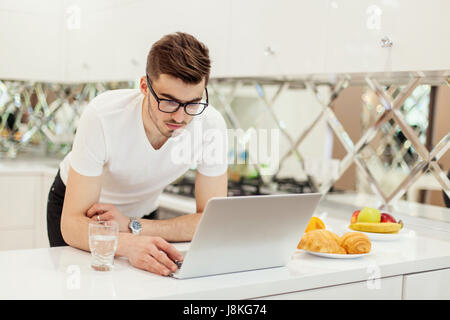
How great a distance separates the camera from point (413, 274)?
163cm

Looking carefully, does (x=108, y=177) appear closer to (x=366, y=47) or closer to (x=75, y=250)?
(x=75, y=250)

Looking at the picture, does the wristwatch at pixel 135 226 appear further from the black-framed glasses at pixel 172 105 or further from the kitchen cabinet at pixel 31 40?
the kitchen cabinet at pixel 31 40

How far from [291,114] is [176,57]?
5.96ft

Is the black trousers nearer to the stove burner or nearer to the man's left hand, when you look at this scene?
the man's left hand

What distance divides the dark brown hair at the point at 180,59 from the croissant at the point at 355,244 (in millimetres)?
593

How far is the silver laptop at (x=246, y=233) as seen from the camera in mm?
1281

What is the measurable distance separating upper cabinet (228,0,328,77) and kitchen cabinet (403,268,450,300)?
2.85 feet

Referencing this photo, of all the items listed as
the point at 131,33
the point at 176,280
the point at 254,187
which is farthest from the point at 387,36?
the point at 131,33

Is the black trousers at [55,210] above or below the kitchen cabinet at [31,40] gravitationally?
below

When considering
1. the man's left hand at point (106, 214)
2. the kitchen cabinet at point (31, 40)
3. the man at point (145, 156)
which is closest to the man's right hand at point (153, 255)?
the man at point (145, 156)

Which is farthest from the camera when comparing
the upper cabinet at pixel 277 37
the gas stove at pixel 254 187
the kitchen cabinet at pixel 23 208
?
the kitchen cabinet at pixel 23 208

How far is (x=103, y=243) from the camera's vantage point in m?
1.37

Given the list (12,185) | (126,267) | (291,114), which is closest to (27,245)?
(12,185)
